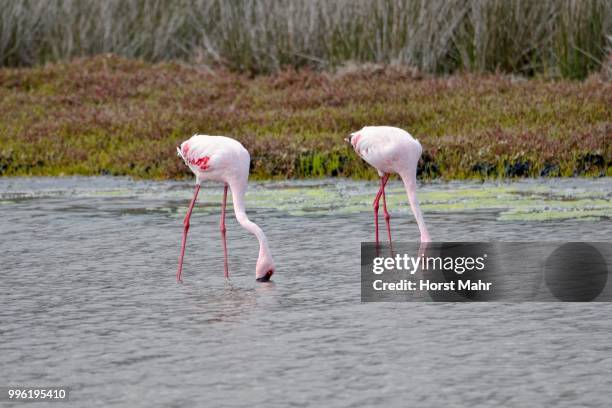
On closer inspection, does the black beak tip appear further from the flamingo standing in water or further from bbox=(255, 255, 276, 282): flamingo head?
the flamingo standing in water

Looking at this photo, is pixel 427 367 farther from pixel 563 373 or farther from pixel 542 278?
pixel 542 278

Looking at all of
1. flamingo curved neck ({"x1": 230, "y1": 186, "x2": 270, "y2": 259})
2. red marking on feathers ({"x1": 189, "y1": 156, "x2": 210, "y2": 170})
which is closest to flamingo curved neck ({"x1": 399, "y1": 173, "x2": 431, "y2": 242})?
flamingo curved neck ({"x1": 230, "y1": 186, "x2": 270, "y2": 259})

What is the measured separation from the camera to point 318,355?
619cm

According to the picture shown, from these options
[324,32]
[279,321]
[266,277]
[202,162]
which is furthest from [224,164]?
[324,32]

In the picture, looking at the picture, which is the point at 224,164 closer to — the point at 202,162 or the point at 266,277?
the point at 202,162

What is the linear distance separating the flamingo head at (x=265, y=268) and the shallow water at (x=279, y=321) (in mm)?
59

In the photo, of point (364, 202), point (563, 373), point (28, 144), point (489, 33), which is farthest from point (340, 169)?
point (563, 373)

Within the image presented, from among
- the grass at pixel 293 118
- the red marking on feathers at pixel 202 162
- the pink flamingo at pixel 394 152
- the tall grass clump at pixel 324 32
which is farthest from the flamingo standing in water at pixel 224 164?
the tall grass clump at pixel 324 32

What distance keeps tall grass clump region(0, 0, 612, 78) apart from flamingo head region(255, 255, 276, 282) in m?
12.4

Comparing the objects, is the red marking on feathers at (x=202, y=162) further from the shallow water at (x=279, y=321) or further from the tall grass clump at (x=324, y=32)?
the tall grass clump at (x=324, y=32)

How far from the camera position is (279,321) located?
7004mm

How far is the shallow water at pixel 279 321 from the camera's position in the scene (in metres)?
5.61

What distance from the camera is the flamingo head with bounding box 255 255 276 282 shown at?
8.00 m

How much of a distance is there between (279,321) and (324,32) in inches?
587
